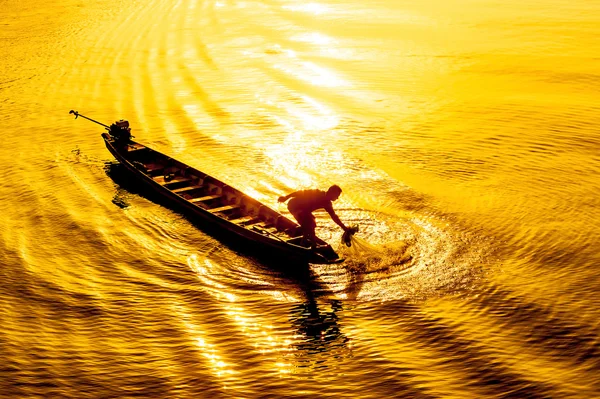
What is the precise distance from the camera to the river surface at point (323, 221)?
Answer: 10.3 m

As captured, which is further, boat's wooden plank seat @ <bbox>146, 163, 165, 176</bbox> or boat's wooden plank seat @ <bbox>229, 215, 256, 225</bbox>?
boat's wooden plank seat @ <bbox>146, 163, 165, 176</bbox>

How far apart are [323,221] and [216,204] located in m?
2.38

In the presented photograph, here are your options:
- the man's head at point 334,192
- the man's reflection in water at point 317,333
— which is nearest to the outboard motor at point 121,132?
the man's head at point 334,192

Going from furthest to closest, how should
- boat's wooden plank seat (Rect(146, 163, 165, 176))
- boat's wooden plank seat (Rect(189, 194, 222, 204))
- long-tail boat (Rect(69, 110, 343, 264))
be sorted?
boat's wooden plank seat (Rect(146, 163, 165, 176))
boat's wooden plank seat (Rect(189, 194, 222, 204))
long-tail boat (Rect(69, 110, 343, 264))

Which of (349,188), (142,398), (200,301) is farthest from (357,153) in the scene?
(142,398)

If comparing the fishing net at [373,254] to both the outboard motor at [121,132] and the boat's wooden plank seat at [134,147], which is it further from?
the outboard motor at [121,132]

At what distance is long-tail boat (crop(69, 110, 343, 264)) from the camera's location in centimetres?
1268

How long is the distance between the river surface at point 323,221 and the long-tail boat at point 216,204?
1.47ft

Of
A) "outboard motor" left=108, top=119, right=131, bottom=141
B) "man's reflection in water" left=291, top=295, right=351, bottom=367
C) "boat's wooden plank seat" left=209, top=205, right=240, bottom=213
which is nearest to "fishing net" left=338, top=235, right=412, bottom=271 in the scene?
"man's reflection in water" left=291, top=295, right=351, bottom=367

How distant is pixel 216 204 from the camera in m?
15.3

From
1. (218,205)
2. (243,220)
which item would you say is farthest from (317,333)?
(218,205)

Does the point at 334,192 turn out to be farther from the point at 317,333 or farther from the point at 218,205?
the point at 218,205

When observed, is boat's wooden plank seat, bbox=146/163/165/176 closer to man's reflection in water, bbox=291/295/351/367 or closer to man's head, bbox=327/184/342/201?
man's head, bbox=327/184/342/201

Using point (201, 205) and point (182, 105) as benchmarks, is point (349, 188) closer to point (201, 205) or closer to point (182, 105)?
point (201, 205)
